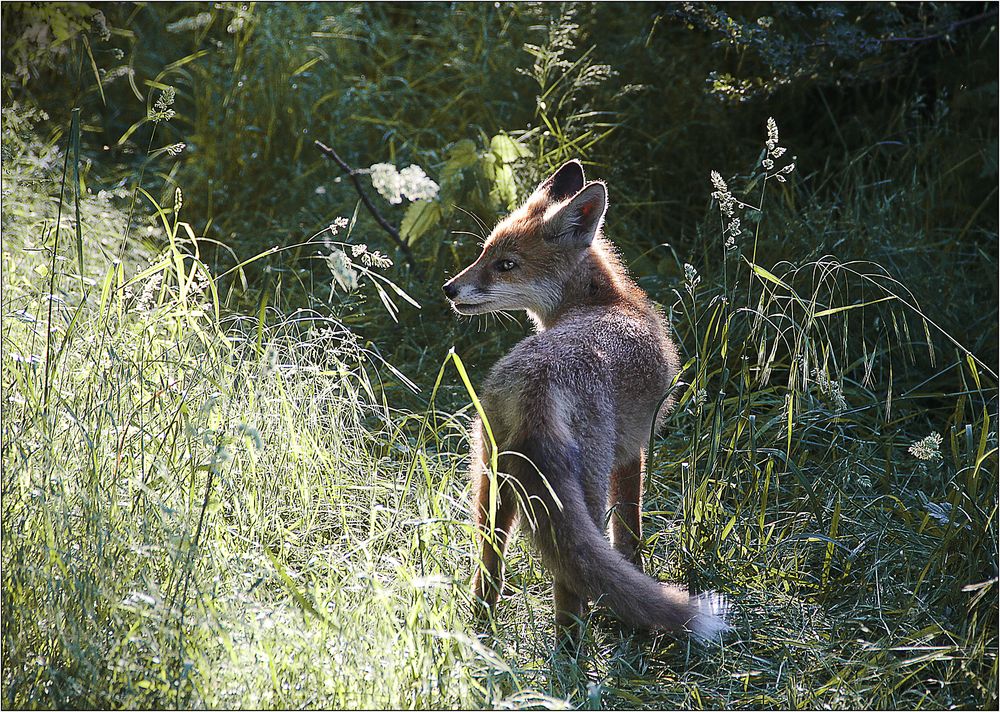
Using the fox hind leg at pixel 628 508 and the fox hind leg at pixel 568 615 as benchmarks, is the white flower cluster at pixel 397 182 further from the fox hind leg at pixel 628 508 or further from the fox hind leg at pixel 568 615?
the fox hind leg at pixel 568 615

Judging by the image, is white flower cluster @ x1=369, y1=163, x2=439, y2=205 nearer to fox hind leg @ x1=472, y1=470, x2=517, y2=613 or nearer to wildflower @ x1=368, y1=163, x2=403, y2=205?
wildflower @ x1=368, y1=163, x2=403, y2=205

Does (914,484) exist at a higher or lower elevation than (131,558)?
lower

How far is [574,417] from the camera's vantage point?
3.02 metres

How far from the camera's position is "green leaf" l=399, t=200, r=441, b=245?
509 cm

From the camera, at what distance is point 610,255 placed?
4102mm

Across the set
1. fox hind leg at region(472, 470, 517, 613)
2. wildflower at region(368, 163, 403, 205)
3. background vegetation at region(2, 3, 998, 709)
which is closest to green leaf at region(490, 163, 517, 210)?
background vegetation at region(2, 3, 998, 709)

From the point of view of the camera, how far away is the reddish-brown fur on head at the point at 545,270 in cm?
387

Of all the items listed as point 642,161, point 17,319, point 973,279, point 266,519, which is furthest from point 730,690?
point 642,161

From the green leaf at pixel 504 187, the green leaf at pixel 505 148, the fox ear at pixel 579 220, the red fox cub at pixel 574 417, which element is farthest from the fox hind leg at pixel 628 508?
the green leaf at pixel 505 148

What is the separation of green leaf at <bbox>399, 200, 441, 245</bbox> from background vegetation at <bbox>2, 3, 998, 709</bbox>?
0.01 meters

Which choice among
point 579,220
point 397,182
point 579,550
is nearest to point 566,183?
point 579,220

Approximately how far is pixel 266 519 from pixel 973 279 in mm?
3656

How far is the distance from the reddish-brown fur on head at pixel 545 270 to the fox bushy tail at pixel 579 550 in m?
1.05

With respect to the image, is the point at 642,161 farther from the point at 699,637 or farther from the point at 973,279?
the point at 699,637
